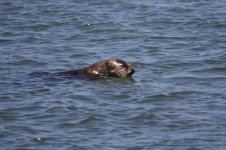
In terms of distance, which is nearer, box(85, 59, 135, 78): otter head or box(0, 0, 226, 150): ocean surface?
box(0, 0, 226, 150): ocean surface

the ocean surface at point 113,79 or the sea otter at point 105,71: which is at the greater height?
the sea otter at point 105,71

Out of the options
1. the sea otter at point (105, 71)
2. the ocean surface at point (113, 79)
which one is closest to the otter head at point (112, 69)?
the sea otter at point (105, 71)

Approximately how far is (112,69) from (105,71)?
5.9 inches

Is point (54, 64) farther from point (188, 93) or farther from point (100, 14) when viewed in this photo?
point (100, 14)

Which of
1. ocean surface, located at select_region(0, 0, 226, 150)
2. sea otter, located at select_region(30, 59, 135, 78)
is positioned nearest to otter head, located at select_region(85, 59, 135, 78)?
sea otter, located at select_region(30, 59, 135, 78)

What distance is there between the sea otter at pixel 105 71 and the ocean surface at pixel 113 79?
0.16 meters

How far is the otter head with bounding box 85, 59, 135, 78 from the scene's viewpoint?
1399cm

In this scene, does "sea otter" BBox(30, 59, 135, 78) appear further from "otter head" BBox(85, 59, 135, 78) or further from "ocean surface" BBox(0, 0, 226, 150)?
"ocean surface" BBox(0, 0, 226, 150)

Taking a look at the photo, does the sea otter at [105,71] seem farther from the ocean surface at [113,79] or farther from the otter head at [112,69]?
the ocean surface at [113,79]

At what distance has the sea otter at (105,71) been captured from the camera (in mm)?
14000

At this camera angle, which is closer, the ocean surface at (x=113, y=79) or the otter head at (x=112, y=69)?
the ocean surface at (x=113, y=79)

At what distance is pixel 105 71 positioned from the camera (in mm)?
14125

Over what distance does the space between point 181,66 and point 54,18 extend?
21.6ft

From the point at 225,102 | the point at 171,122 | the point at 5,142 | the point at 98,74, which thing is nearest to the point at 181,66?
the point at 98,74
